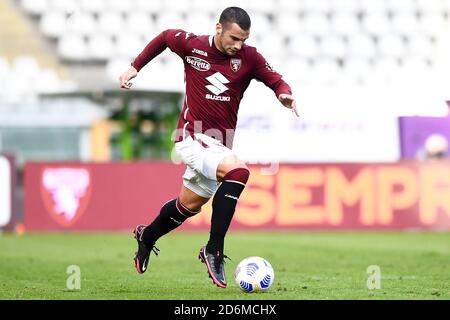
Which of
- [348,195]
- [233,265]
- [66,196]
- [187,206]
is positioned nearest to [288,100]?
[187,206]

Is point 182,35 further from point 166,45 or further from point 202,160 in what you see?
point 202,160

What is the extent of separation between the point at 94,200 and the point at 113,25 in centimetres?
1259

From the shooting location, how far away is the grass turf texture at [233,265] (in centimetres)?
684

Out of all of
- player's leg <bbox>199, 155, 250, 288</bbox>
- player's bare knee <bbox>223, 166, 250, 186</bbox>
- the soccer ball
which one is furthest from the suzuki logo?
the soccer ball

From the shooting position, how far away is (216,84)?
7.35 m

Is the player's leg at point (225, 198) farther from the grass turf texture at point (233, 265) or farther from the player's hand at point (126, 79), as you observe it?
the player's hand at point (126, 79)

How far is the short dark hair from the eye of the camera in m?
6.98

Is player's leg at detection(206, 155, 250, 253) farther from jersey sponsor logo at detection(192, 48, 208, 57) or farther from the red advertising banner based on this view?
the red advertising banner

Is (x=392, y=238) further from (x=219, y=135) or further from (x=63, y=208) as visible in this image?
(x=219, y=135)

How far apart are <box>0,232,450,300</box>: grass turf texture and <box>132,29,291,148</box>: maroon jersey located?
1.20m
